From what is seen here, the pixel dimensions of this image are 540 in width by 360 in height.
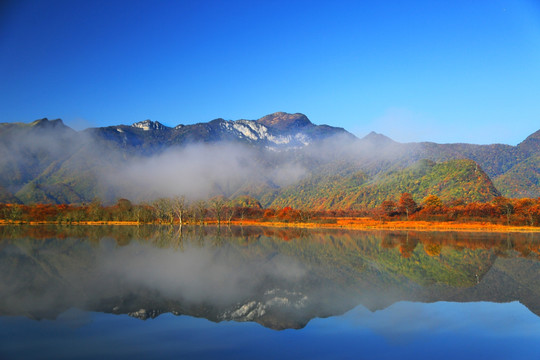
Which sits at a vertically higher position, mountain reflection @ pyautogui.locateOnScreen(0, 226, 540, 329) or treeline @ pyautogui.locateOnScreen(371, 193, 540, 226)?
mountain reflection @ pyautogui.locateOnScreen(0, 226, 540, 329)

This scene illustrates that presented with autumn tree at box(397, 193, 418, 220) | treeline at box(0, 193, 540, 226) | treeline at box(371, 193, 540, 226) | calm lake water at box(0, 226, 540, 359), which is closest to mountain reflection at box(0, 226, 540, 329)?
calm lake water at box(0, 226, 540, 359)

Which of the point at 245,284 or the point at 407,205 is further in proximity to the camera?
the point at 407,205

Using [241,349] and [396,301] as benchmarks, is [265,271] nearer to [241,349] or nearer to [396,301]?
[396,301]

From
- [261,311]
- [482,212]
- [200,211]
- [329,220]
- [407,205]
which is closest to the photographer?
[261,311]

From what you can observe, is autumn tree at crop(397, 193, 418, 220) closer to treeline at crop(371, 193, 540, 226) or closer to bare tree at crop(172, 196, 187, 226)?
treeline at crop(371, 193, 540, 226)

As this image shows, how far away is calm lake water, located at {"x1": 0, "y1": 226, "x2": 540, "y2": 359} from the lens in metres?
9.82

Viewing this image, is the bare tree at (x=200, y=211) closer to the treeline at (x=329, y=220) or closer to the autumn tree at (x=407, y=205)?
the treeline at (x=329, y=220)

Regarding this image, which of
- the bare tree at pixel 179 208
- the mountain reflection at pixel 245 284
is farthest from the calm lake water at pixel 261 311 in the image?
the bare tree at pixel 179 208

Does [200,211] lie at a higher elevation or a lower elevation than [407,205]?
lower

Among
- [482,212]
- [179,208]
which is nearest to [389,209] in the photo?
[482,212]

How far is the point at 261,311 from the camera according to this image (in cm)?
1344

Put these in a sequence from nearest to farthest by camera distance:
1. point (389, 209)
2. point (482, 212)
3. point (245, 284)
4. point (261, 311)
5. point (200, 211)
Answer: point (261, 311) < point (245, 284) < point (482, 212) < point (200, 211) < point (389, 209)

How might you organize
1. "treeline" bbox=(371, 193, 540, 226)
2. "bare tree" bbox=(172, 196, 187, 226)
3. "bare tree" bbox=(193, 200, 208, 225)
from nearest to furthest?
"treeline" bbox=(371, 193, 540, 226), "bare tree" bbox=(172, 196, 187, 226), "bare tree" bbox=(193, 200, 208, 225)

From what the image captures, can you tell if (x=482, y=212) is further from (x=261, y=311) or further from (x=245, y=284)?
(x=261, y=311)
